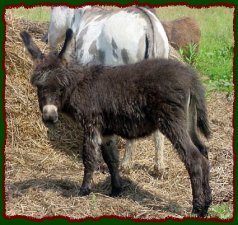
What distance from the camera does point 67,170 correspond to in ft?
23.0

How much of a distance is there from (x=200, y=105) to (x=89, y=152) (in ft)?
4.04

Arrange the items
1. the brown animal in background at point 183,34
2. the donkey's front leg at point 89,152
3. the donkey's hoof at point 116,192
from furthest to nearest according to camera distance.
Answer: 1. the brown animal in background at point 183,34
2. the donkey's hoof at point 116,192
3. the donkey's front leg at point 89,152

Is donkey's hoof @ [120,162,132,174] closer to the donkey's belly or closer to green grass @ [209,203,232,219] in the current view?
the donkey's belly

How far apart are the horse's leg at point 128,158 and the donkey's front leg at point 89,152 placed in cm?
122

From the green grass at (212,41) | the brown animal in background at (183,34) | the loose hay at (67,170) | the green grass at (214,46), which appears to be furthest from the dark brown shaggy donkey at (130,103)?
the brown animal in background at (183,34)

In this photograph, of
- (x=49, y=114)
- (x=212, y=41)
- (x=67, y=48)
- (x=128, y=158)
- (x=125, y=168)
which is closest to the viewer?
(x=49, y=114)

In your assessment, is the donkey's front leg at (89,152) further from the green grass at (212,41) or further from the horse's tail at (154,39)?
the green grass at (212,41)

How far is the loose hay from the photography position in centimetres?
553

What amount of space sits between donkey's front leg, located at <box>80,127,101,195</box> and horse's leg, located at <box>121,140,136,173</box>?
4.00 feet

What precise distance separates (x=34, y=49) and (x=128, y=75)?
105 centimetres

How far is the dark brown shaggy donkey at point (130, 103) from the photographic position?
5207 millimetres

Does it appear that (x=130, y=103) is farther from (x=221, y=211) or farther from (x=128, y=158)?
(x=128, y=158)

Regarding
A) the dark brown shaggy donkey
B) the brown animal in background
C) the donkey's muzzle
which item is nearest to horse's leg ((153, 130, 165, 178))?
the dark brown shaggy donkey

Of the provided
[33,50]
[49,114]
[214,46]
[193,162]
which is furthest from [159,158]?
[214,46]
